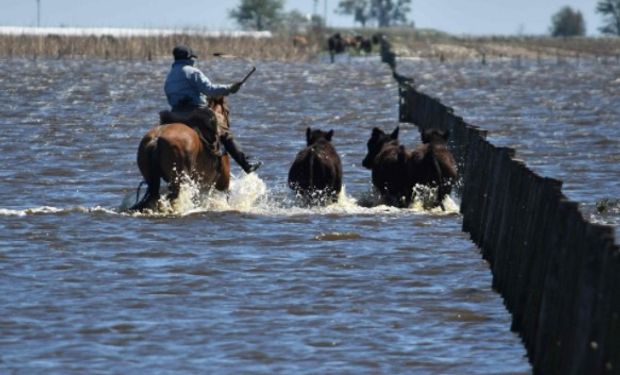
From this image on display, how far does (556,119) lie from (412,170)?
1040 inches

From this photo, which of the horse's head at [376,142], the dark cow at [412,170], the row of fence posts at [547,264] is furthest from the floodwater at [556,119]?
the row of fence posts at [547,264]

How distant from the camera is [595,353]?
371 inches

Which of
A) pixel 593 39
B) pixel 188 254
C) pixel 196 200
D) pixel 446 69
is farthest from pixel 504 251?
pixel 593 39

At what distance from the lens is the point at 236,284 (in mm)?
15258

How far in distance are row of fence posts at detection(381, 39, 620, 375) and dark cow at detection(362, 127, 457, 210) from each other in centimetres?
150

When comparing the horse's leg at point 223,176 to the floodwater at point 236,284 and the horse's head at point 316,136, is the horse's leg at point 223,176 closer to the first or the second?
the floodwater at point 236,284

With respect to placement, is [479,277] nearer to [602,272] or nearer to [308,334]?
[308,334]

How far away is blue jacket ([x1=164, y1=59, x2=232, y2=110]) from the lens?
797 inches

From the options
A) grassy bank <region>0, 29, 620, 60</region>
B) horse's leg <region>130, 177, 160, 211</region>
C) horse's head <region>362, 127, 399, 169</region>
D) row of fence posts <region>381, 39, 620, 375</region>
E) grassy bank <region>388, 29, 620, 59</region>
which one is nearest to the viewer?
row of fence posts <region>381, 39, 620, 375</region>

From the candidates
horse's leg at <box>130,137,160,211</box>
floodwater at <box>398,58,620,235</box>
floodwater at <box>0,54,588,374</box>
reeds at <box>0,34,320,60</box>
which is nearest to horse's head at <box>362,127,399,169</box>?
floodwater at <box>0,54,588,374</box>

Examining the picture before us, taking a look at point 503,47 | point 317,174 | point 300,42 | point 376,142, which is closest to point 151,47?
point 300,42

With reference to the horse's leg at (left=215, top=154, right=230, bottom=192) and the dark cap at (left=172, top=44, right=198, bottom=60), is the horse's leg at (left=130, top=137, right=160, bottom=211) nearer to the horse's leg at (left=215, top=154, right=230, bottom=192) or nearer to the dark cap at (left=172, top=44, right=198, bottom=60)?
the horse's leg at (left=215, top=154, right=230, bottom=192)

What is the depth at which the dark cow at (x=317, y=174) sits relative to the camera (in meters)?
20.4

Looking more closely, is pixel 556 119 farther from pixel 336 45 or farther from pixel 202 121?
pixel 336 45
